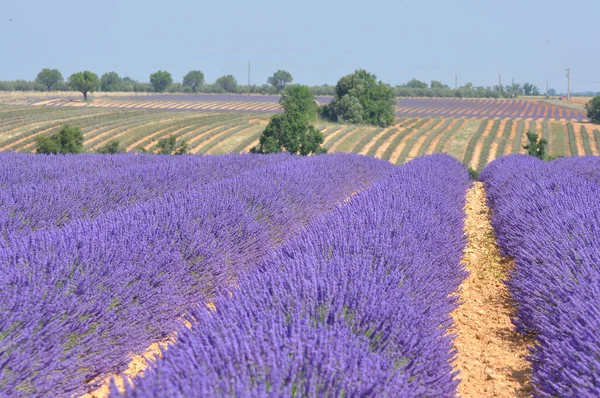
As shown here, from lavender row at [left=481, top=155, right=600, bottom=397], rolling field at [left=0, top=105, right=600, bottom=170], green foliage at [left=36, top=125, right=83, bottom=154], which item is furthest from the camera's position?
rolling field at [left=0, top=105, right=600, bottom=170]

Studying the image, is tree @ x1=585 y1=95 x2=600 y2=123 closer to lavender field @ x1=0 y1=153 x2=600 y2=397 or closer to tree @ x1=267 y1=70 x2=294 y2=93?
lavender field @ x1=0 y1=153 x2=600 y2=397

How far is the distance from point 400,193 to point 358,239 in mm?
2470

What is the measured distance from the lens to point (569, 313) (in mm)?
3074

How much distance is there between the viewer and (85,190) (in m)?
6.57

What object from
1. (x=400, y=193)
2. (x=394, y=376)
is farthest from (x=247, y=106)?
(x=394, y=376)

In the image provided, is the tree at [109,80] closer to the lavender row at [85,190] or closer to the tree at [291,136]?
the tree at [291,136]

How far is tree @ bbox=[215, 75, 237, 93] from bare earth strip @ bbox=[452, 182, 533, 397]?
89701 mm

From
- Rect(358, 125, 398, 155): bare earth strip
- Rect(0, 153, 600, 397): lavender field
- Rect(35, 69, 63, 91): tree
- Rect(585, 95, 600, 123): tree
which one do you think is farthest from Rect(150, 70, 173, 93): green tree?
Rect(0, 153, 600, 397): lavender field

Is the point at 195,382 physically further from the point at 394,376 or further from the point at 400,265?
the point at 400,265

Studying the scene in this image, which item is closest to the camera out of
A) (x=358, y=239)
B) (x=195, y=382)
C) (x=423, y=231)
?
(x=195, y=382)

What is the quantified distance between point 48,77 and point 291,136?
79.6m

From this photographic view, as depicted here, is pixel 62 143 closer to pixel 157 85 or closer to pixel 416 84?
pixel 157 85

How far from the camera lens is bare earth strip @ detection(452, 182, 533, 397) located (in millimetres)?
3236

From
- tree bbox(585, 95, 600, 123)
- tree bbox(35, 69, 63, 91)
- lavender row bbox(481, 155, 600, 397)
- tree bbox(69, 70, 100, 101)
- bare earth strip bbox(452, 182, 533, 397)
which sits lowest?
bare earth strip bbox(452, 182, 533, 397)
